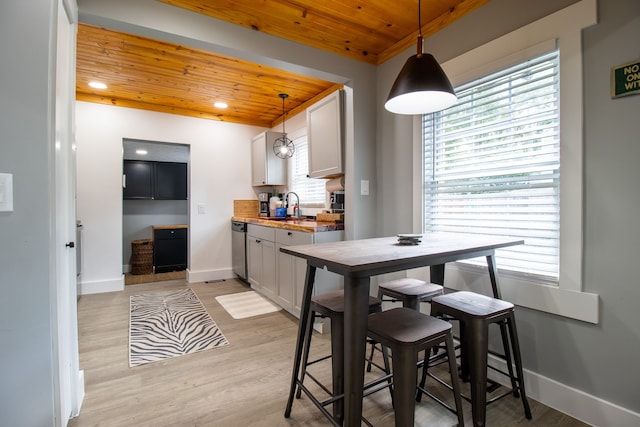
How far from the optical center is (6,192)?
1135 mm

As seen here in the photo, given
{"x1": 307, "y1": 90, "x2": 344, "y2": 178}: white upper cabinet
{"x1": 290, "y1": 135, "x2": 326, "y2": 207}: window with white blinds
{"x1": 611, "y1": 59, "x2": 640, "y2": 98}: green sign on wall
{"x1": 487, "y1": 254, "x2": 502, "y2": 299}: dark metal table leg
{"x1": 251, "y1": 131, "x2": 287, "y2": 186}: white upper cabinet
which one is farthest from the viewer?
{"x1": 251, "y1": 131, "x2": 287, "y2": 186}: white upper cabinet

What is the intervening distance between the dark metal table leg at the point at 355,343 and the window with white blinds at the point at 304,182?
2.88 m

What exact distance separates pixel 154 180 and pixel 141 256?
4.97ft

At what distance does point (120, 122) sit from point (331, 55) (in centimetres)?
321

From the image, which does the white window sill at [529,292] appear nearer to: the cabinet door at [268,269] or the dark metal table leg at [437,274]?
the dark metal table leg at [437,274]

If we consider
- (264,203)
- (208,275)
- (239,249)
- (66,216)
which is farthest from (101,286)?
(66,216)

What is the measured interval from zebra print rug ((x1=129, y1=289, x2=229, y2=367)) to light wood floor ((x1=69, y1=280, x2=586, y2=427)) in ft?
0.29

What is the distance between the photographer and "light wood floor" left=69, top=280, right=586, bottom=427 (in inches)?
66.1

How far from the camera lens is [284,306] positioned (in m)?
3.32

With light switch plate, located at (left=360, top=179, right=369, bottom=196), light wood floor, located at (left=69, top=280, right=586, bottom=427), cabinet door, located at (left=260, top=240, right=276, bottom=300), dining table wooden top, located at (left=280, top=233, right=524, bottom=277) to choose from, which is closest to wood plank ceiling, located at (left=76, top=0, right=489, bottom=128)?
light switch plate, located at (left=360, top=179, right=369, bottom=196)

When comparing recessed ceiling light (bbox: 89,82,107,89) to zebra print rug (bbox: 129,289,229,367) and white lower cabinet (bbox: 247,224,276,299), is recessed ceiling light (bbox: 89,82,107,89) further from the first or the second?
zebra print rug (bbox: 129,289,229,367)

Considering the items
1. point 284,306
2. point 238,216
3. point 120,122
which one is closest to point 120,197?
point 120,122

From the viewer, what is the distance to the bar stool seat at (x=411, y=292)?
6.11 ft

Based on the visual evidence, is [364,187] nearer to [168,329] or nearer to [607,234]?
[607,234]
